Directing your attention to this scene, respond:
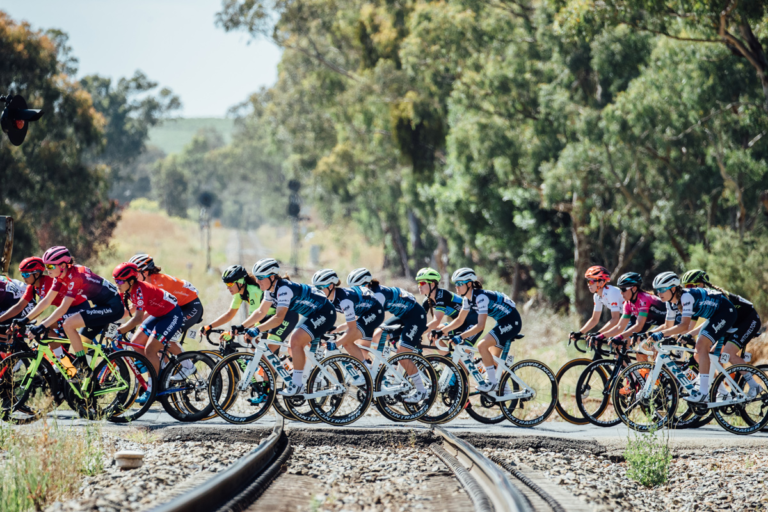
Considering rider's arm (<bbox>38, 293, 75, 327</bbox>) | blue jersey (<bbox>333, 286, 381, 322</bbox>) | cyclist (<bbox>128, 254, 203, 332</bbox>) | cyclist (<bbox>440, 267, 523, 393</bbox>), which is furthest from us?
cyclist (<bbox>128, 254, 203, 332</bbox>)

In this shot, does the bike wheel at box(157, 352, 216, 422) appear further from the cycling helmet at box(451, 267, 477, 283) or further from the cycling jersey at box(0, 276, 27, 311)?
the cycling helmet at box(451, 267, 477, 283)

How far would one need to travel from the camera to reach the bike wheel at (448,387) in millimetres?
10055

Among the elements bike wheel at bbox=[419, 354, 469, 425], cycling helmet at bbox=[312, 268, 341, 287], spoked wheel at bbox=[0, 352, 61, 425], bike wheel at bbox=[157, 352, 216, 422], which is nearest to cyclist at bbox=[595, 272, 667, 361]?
bike wheel at bbox=[419, 354, 469, 425]

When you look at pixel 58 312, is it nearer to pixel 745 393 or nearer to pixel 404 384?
pixel 404 384

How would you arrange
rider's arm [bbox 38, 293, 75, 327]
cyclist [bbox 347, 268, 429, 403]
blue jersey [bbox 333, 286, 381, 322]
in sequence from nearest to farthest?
rider's arm [bbox 38, 293, 75, 327], blue jersey [bbox 333, 286, 381, 322], cyclist [bbox 347, 268, 429, 403]

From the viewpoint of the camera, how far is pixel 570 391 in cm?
1317

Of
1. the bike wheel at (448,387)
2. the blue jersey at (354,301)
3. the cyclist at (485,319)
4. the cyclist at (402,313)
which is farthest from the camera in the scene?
the cyclist at (485,319)

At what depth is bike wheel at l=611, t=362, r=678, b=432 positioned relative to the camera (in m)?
9.73

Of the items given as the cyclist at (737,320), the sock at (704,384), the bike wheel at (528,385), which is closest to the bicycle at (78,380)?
the bike wheel at (528,385)

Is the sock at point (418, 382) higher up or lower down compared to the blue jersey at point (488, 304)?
lower down

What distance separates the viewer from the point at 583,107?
75.6 ft

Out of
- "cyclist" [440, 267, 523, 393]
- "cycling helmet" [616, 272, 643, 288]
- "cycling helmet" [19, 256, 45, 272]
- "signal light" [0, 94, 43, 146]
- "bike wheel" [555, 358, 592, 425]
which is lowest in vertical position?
"bike wheel" [555, 358, 592, 425]

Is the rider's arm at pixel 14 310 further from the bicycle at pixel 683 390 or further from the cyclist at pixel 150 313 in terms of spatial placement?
the bicycle at pixel 683 390

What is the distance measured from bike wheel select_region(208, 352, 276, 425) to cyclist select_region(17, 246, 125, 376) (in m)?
1.60
